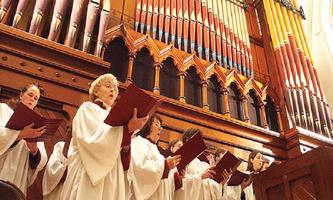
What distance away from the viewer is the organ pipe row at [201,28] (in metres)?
5.29

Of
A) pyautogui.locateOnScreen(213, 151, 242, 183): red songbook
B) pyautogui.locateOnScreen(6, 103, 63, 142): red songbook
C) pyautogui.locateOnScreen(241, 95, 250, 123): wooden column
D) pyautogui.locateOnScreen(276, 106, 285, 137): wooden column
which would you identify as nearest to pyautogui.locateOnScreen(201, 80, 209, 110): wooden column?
pyautogui.locateOnScreen(241, 95, 250, 123): wooden column

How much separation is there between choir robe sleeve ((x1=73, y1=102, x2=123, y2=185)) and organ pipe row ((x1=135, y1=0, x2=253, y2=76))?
9.86 feet

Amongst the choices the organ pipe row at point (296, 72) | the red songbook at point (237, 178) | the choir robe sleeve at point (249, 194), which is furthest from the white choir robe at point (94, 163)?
the organ pipe row at point (296, 72)

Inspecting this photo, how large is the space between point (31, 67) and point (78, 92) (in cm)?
55

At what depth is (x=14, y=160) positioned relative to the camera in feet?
8.23

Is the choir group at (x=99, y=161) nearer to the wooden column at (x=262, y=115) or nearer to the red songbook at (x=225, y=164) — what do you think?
the red songbook at (x=225, y=164)

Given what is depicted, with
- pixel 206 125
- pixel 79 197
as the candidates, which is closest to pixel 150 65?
pixel 206 125

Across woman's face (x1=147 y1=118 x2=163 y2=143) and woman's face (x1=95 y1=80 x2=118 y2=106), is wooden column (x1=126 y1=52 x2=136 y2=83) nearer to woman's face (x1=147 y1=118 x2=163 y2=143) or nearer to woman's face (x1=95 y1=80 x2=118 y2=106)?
woman's face (x1=147 y1=118 x2=163 y2=143)

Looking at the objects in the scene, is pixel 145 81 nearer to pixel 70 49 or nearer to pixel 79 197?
pixel 70 49

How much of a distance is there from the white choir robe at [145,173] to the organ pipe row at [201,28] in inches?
107

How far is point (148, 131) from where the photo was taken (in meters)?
3.02

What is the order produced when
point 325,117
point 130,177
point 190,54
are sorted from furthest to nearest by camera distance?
point 325,117
point 190,54
point 130,177

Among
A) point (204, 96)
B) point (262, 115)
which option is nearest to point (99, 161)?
point (204, 96)

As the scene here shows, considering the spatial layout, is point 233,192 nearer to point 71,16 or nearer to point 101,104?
point 101,104
